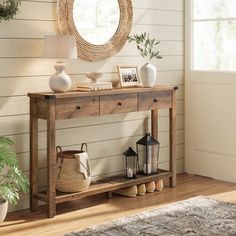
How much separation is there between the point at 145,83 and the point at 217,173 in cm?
120

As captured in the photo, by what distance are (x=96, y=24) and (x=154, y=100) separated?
31.3 inches

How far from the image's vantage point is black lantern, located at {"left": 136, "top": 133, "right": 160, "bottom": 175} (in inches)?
192

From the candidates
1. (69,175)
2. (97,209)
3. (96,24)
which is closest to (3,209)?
(69,175)

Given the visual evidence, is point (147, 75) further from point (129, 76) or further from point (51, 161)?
point (51, 161)

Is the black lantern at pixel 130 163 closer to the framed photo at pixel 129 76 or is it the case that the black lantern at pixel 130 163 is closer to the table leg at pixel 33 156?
the framed photo at pixel 129 76

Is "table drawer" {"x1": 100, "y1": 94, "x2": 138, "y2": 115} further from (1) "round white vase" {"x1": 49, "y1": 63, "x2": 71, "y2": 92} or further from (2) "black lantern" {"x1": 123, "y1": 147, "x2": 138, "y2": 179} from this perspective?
(2) "black lantern" {"x1": 123, "y1": 147, "x2": 138, "y2": 179}

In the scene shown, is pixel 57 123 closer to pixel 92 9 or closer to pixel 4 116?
pixel 4 116

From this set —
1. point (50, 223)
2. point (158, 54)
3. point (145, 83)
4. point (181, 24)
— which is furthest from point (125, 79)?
point (50, 223)

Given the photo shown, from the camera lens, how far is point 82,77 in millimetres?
4688

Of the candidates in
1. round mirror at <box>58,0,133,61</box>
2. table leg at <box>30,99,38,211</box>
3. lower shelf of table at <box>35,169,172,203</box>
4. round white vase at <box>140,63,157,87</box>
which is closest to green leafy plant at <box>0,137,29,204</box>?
table leg at <box>30,99,38,211</box>

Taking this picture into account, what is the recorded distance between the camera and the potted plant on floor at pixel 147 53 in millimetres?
4797

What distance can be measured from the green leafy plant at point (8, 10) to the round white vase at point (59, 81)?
50 centimetres

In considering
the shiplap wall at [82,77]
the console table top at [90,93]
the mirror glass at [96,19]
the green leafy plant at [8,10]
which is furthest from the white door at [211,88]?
the green leafy plant at [8,10]

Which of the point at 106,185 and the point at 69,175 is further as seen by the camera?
the point at 106,185
